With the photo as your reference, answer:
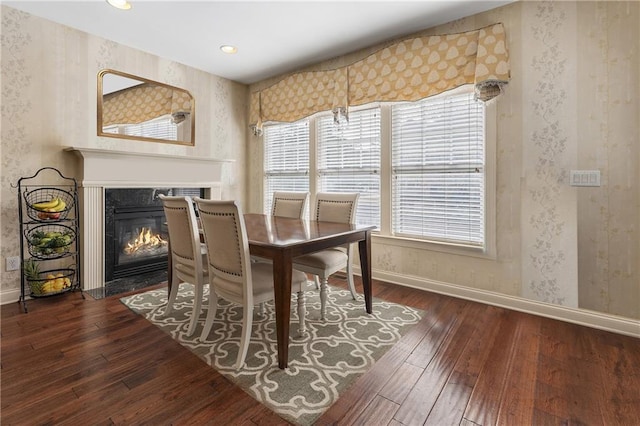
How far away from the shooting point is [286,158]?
4.38 meters

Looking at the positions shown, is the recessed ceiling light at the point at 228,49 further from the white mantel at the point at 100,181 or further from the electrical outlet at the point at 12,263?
the electrical outlet at the point at 12,263

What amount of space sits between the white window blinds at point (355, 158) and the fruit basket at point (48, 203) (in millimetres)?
2634

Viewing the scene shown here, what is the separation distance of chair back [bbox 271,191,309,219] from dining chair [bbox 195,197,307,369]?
127cm

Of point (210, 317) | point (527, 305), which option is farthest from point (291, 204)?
point (527, 305)

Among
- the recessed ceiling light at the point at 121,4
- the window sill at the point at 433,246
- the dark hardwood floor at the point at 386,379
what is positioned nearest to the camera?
the dark hardwood floor at the point at 386,379

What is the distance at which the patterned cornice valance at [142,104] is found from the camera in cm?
338

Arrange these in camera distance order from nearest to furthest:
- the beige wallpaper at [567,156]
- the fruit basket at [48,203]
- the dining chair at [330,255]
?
the beige wallpaper at [567,156] → the dining chair at [330,255] → the fruit basket at [48,203]

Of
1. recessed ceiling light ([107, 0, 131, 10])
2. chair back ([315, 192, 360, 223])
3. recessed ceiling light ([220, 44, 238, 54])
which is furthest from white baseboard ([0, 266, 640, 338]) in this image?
recessed ceiling light ([220, 44, 238, 54])

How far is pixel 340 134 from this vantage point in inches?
151

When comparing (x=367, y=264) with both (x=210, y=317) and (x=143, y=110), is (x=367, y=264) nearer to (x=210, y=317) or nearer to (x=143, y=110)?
(x=210, y=317)

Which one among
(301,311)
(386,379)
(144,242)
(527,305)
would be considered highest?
(144,242)

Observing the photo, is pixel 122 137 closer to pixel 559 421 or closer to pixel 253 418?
pixel 253 418

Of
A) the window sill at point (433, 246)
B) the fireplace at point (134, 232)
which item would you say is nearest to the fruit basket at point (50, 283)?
the fireplace at point (134, 232)

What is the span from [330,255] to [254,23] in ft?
7.38
